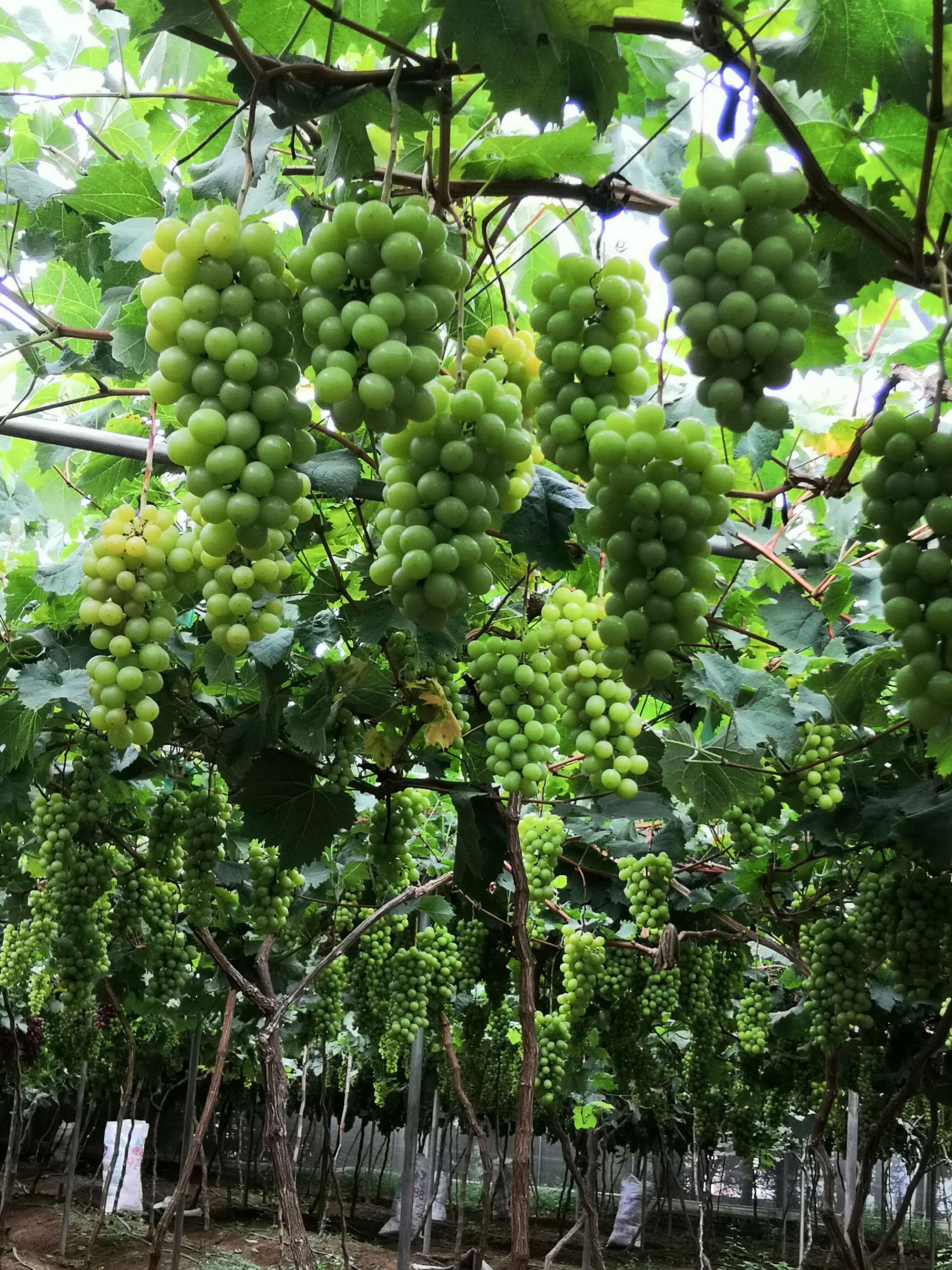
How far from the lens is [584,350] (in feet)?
3.86

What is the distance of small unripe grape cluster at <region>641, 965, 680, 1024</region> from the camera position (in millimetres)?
5520

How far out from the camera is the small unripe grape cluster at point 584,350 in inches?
45.7

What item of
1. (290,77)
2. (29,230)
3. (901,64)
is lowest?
(290,77)

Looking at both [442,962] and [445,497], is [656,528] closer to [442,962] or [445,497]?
[445,497]

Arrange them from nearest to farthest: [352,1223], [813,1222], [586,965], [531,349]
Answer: [531,349] → [586,965] → [352,1223] → [813,1222]

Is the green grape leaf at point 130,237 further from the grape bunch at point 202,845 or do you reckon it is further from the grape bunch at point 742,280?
the grape bunch at point 202,845

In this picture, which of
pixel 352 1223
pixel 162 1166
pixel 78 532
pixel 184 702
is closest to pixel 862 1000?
pixel 184 702

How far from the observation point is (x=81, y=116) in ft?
7.76

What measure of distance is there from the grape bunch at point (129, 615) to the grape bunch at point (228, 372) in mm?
518

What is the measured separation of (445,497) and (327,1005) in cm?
615

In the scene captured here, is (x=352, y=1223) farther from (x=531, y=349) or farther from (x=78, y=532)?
(x=531, y=349)

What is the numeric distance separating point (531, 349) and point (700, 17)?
1.37ft

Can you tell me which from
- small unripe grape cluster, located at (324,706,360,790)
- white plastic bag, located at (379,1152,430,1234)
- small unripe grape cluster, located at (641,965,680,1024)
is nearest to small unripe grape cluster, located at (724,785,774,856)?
small unripe grape cluster, located at (324,706,360,790)

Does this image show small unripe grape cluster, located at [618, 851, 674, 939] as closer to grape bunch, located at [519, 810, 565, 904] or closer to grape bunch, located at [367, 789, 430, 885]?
grape bunch, located at [519, 810, 565, 904]
